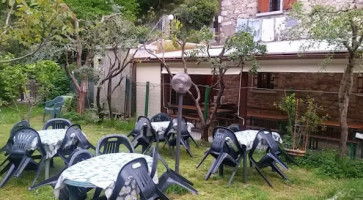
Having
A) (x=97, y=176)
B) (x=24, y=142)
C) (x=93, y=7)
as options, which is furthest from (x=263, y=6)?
(x=97, y=176)

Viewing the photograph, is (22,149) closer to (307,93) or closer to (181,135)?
(181,135)

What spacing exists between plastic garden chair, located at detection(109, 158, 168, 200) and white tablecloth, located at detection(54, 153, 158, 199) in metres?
0.06

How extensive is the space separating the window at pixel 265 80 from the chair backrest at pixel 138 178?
995 centimetres

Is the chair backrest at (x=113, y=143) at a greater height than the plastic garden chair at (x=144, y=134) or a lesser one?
greater

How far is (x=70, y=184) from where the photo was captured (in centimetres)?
396

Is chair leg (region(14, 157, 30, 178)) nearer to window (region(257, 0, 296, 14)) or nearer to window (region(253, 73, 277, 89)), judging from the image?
window (region(253, 73, 277, 89))

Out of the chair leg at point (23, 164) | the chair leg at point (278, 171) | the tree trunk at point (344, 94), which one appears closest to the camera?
the chair leg at point (23, 164)

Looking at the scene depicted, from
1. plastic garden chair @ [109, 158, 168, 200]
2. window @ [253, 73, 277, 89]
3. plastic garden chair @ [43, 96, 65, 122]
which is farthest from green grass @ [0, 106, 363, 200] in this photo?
plastic garden chair @ [43, 96, 65, 122]

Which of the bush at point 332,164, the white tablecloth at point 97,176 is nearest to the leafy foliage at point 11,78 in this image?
the white tablecloth at point 97,176

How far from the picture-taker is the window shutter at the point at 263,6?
13.0 m

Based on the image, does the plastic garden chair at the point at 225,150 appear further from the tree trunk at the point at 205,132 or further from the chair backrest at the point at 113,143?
the tree trunk at the point at 205,132

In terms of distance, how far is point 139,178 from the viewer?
373 centimetres

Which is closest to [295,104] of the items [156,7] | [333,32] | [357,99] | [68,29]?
[333,32]

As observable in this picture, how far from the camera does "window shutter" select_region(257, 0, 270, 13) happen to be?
1302cm
